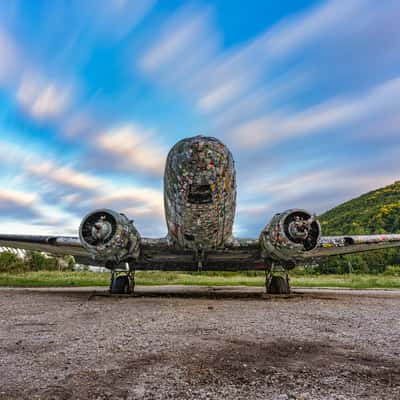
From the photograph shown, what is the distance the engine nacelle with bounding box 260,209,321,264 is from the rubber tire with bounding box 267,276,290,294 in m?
3.59

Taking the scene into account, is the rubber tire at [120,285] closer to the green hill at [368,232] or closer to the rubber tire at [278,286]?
the rubber tire at [278,286]

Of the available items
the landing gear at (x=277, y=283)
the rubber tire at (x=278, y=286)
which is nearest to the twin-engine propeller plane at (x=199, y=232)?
the landing gear at (x=277, y=283)

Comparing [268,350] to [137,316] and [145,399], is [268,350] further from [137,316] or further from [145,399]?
[137,316]

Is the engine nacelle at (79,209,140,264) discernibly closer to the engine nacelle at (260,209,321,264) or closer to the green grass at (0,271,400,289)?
the engine nacelle at (260,209,321,264)

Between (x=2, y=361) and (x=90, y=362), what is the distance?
84cm

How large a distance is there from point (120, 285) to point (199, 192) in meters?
5.50

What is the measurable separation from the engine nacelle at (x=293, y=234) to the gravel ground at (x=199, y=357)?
2.75 meters

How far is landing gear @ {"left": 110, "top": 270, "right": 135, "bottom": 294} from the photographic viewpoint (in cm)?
1161

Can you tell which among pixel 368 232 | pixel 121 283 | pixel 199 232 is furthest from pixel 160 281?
pixel 368 232

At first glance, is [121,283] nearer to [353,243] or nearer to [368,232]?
[353,243]

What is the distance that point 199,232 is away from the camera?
8.80m

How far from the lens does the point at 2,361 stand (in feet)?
10.7

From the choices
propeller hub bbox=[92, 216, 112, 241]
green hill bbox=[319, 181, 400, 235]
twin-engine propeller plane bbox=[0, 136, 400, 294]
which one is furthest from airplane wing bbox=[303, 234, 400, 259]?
green hill bbox=[319, 181, 400, 235]

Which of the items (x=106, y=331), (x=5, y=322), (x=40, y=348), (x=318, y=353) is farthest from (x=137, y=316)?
(x=318, y=353)
